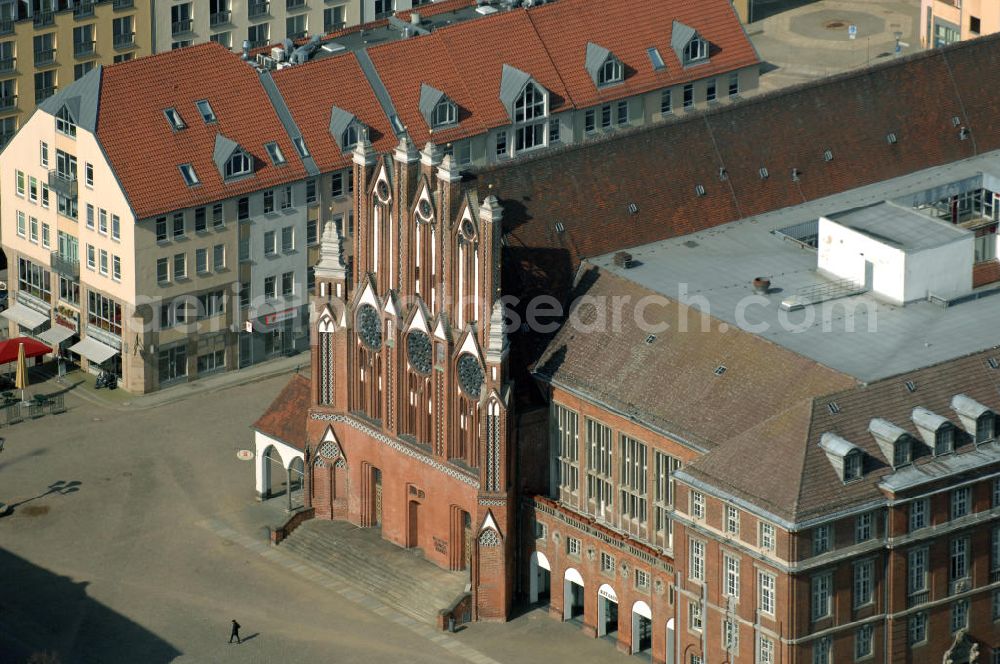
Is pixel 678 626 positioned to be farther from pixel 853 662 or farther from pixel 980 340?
pixel 980 340

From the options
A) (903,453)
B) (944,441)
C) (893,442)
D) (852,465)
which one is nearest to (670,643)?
(852,465)

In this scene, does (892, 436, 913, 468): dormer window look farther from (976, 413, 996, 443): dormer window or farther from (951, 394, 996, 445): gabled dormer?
(976, 413, 996, 443): dormer window

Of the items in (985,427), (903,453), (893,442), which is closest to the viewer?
(893,442)

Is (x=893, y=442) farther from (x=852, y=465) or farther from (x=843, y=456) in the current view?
(x=843, y=456)

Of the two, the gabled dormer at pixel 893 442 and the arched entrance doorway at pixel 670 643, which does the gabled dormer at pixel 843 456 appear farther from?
the arched entrance doorway at pixel 670 643

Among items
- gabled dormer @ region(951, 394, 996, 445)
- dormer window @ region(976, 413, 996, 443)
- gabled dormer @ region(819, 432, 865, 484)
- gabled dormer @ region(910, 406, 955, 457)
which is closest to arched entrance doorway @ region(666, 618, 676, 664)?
gabled dormer @ region(819, 432, 865, 484)

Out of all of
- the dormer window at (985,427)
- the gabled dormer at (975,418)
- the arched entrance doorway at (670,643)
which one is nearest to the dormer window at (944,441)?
the gabled dormer at (975,418)
